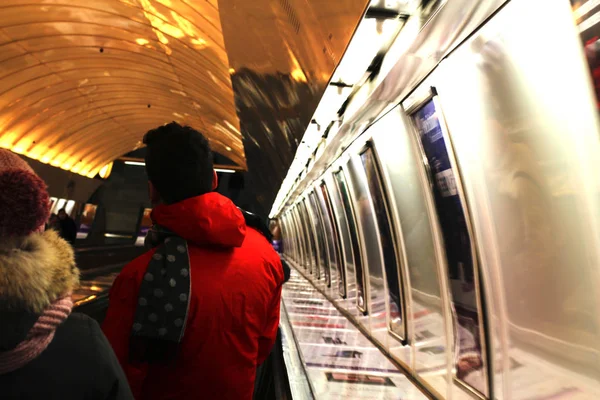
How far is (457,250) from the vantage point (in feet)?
13.6

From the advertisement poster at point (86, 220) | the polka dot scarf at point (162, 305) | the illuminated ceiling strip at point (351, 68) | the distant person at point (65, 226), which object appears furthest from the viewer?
the advertisement poster at point (86, 220)

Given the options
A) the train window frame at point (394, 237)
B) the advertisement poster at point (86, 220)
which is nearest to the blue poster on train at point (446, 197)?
the train window frame at point (394, 237)

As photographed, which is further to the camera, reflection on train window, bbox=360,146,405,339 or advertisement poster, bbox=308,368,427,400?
reflection on train window, bbox=360,146,405,339

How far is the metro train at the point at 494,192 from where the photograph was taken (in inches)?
105

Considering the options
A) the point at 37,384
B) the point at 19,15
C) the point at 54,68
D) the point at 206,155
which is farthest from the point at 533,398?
the point at 54,68

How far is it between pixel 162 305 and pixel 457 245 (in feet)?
9.43

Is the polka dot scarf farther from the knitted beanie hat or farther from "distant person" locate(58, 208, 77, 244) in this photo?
"distant person" locate(58, 208, 77, 244)

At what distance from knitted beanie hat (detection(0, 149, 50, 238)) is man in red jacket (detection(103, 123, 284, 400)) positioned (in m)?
0.77

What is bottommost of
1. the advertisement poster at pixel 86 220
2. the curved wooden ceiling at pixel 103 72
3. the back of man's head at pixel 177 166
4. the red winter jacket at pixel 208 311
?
the red winter jacket at pixel 208 311

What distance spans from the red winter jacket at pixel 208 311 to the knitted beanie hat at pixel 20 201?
81 cm

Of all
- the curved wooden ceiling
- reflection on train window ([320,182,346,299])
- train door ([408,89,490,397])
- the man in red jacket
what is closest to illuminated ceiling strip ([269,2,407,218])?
train door ([408,89,490,397])

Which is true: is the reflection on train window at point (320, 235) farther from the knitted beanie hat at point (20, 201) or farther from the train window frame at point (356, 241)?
the knitted beanie hat at point (20, 201)

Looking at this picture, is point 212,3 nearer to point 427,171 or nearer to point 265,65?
point 265,65

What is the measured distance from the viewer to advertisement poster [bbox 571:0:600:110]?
7.24ft
